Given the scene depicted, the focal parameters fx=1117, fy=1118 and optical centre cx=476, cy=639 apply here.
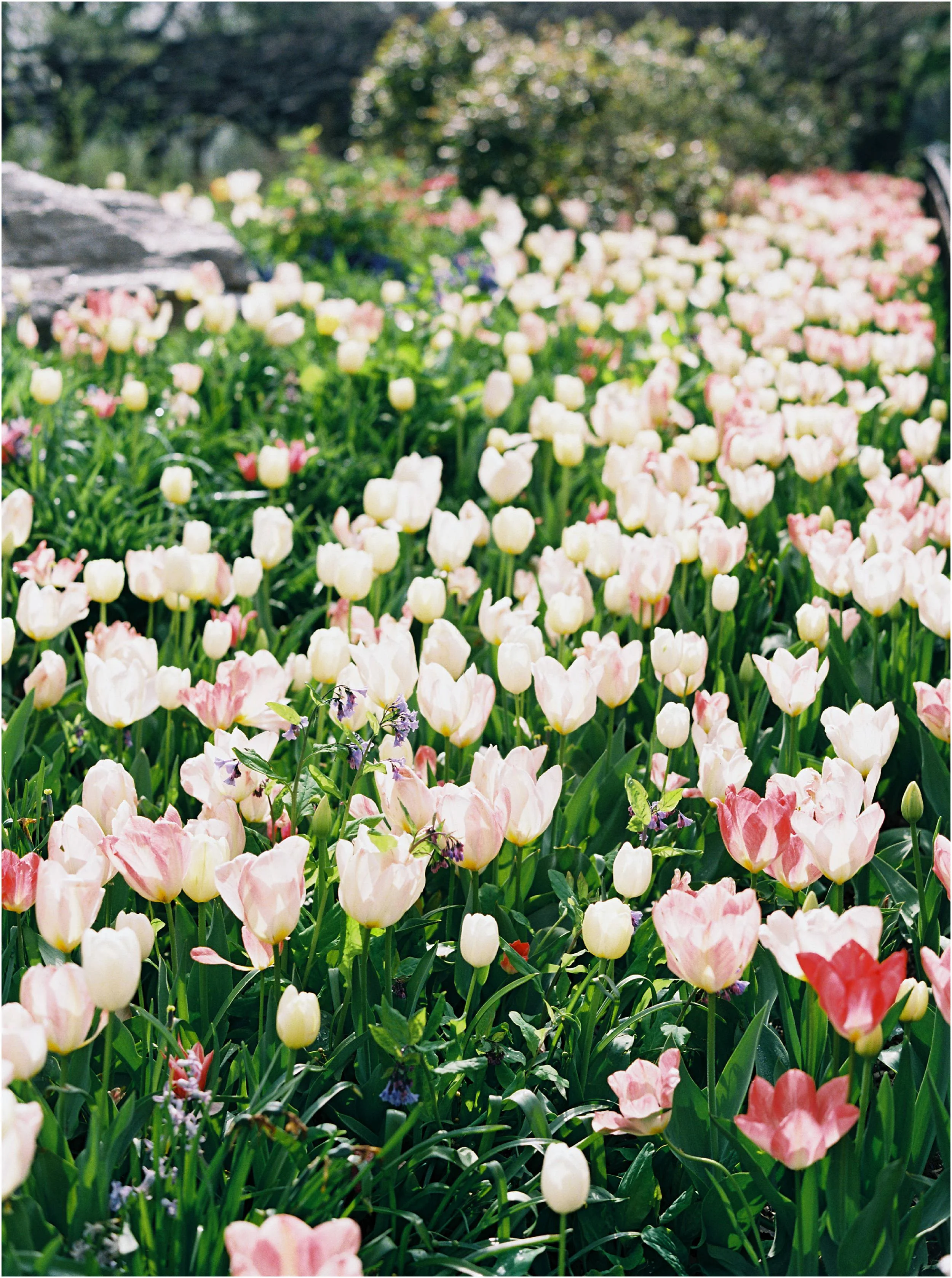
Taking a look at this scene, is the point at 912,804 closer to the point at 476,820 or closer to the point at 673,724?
the point at 673,724

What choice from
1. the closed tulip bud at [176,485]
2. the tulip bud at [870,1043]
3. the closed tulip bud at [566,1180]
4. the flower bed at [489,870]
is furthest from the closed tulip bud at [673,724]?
the closed tulip bud at [176,485]

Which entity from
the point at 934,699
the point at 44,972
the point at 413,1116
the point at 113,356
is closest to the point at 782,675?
the point at 934,699

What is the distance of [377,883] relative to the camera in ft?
3.95

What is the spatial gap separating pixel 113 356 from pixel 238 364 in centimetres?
55

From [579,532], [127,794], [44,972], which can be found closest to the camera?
[44,972]

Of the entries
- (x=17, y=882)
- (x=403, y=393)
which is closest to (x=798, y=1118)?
(x=17, y=882)

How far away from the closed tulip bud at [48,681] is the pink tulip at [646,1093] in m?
1.15

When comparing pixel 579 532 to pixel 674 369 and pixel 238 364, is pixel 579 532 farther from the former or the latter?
pixel 238 364

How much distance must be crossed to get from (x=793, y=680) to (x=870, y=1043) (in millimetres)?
709

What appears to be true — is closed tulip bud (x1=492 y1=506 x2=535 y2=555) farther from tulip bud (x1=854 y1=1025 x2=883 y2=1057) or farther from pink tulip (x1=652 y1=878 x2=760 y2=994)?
tulip bud (x1=854 y1=1025 x2=883 y2=1057)

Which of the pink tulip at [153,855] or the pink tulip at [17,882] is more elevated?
the pink tulip at [153,855]

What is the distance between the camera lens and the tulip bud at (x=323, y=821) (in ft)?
4.49

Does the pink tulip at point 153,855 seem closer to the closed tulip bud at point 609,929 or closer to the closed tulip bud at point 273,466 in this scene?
the closed tulip bud at point 609,929

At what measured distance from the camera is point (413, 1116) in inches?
45.1
